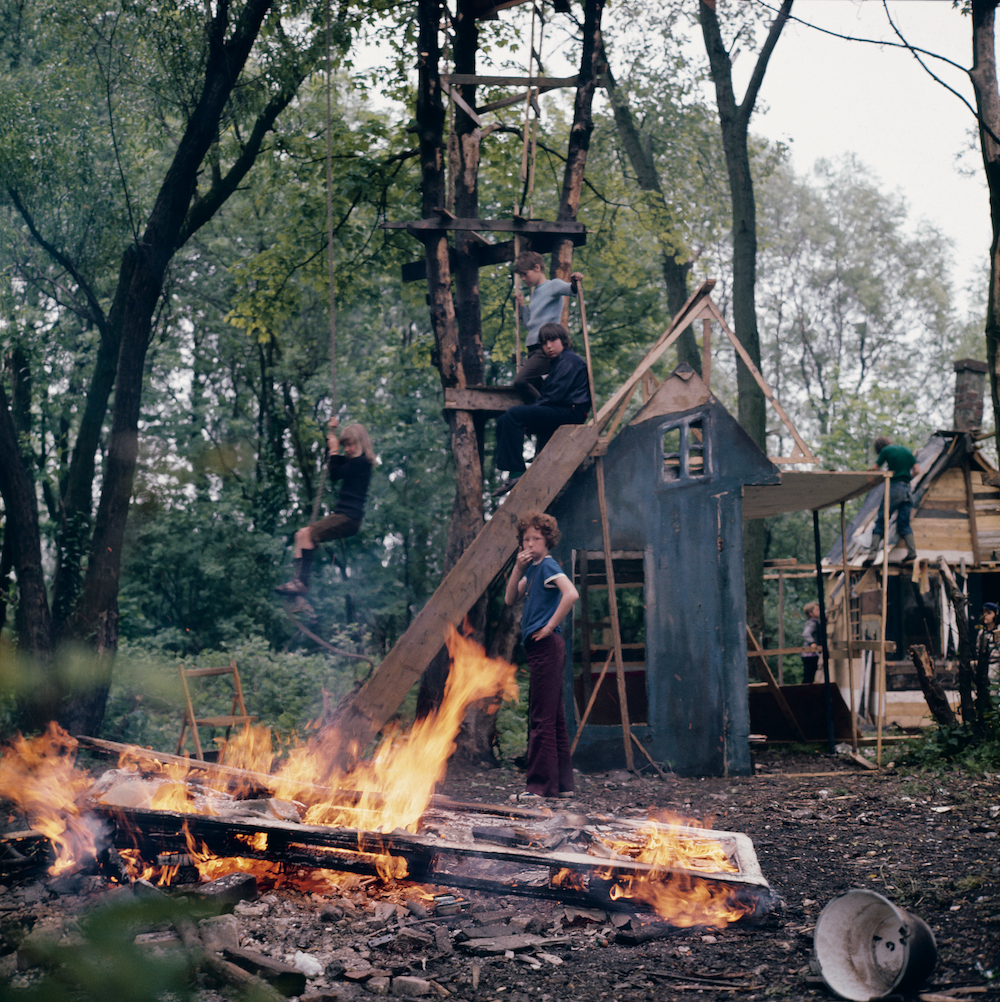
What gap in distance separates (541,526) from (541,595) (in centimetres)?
55

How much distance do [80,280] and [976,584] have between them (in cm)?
1679

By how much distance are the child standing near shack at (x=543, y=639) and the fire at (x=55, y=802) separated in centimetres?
312

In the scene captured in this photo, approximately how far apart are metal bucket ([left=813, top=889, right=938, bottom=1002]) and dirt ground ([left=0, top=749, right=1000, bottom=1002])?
13 cm

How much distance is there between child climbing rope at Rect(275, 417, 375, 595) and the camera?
296 inches

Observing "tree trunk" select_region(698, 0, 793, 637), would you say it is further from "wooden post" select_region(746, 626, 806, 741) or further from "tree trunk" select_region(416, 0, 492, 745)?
"tree trunk" select_region(416, 0, 492, 745)

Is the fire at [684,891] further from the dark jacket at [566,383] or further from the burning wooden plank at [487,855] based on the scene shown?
the dark jacket at [566,383]

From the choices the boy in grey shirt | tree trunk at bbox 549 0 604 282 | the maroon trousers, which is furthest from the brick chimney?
the maroon trousers

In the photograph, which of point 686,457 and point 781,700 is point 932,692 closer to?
point 781,700

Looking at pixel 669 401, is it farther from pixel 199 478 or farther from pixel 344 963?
pixel 199 478

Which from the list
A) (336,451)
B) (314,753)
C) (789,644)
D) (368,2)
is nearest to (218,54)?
(368,2)

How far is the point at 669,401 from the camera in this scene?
1016 cm

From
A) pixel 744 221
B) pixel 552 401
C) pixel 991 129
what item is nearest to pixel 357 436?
pixel 552 401

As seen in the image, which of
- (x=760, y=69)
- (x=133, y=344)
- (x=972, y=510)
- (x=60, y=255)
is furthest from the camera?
(x=972, y=510)

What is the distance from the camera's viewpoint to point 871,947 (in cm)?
384
